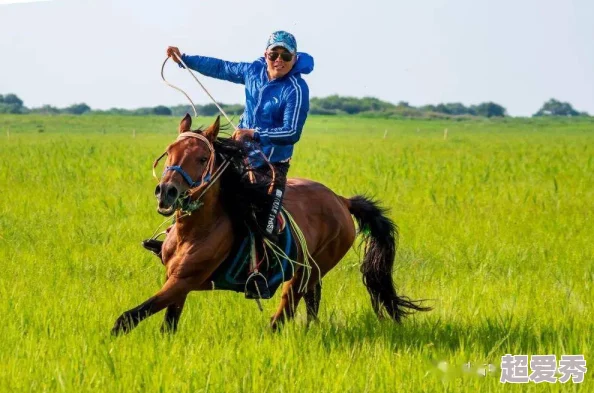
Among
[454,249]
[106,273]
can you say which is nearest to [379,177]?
[454,249]

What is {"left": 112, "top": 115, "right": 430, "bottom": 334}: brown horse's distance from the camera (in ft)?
20.2

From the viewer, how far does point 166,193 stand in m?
5.89

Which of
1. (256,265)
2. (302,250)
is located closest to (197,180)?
(256,265)

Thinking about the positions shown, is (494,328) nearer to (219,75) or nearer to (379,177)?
(219,75)

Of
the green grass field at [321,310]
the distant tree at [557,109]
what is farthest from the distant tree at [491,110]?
the green grass field at [321,310]

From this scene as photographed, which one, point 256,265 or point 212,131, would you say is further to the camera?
point 256,265

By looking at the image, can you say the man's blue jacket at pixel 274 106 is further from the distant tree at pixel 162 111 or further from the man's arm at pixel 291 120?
the distant tree at pixel 162 111

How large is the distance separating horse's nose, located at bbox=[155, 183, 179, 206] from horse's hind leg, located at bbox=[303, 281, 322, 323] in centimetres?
193

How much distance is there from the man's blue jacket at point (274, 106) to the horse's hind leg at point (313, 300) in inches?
39.9

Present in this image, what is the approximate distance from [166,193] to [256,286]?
1180 mm

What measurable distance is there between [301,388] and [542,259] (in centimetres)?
559

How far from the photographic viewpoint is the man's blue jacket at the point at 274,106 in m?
7.00

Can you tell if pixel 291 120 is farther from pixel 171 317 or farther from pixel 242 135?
pixel 171 317

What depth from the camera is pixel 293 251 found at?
7090 mm
